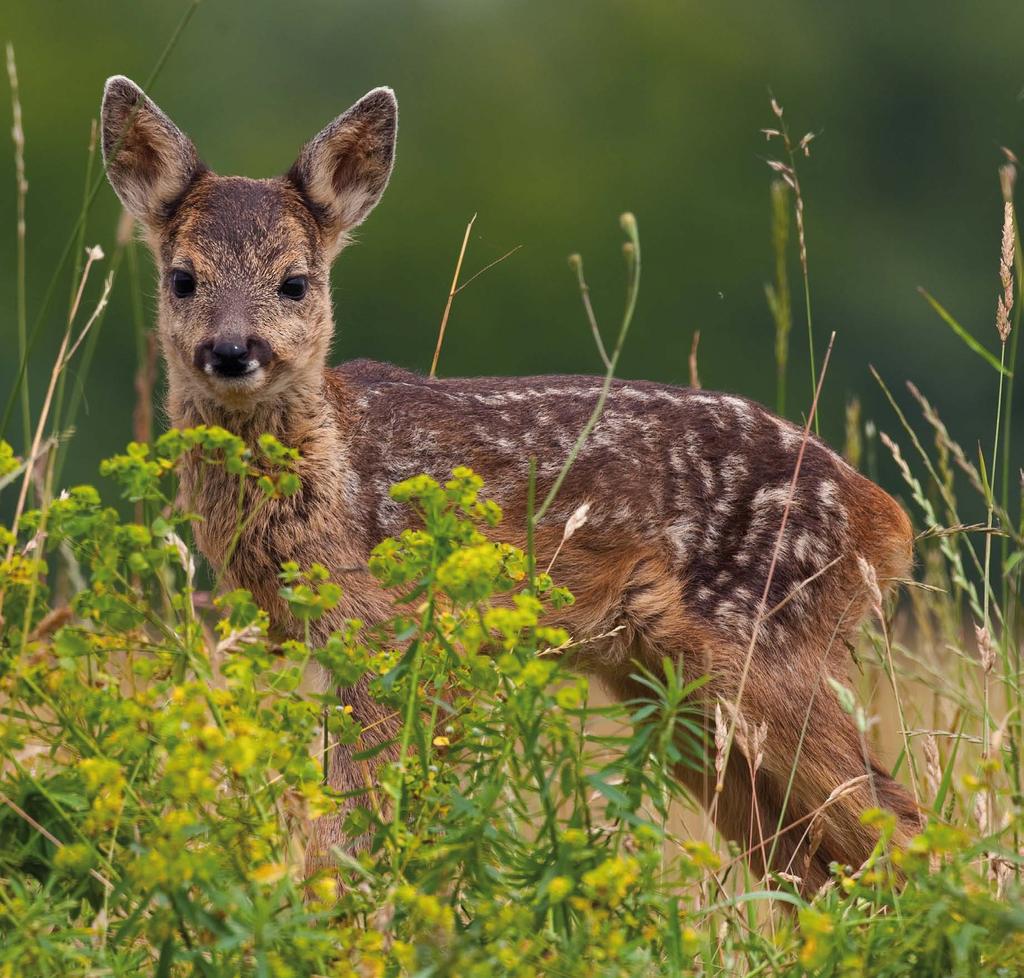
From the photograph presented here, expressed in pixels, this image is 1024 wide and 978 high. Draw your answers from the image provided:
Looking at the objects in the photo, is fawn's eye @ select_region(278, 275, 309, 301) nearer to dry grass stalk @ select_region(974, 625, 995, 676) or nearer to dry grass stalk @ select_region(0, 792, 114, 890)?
dry grass stalk @ select_region(974, 625, 995, 676)

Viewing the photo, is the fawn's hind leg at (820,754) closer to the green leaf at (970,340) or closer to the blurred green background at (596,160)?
the green leaf at (970,340)

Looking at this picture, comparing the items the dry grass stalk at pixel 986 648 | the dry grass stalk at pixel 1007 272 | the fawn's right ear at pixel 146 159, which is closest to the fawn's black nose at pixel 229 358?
the fawn's right ear at pixel 146 159

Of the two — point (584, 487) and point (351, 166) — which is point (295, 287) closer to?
point (351, 166)

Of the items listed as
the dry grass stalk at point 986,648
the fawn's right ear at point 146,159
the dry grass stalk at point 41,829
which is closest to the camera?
the dry grass stalk at point 41,829

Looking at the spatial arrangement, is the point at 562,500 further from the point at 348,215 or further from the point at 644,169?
the point at 644,169

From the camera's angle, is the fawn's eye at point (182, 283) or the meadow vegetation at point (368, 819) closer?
the meadow vegetation at point (368, 819)

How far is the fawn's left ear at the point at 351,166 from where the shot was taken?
6301mm

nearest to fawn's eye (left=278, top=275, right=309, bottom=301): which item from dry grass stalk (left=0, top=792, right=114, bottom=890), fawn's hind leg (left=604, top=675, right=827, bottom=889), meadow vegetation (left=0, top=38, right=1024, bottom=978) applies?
fawn's hind leg (left=604, top=675, right=827, bottom=889)

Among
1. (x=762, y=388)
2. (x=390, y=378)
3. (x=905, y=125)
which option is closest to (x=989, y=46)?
(x=905, y=125)

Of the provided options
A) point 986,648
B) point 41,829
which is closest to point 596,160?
point 986,648

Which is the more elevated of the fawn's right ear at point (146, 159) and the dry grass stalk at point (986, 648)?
the dry grass stalk at point (986, 648)

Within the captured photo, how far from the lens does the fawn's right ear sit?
6160 mm

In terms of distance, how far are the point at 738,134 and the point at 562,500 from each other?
24.6m

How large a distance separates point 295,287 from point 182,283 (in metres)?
0.35
